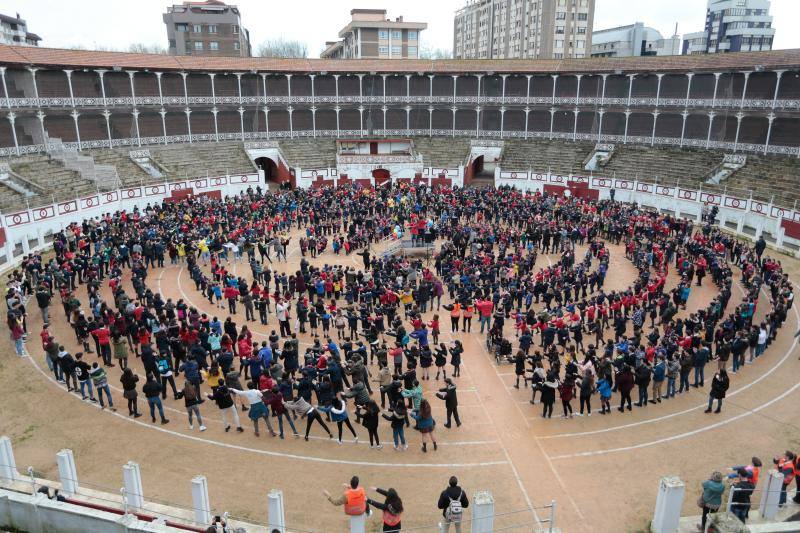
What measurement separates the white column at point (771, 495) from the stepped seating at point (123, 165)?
4222cm

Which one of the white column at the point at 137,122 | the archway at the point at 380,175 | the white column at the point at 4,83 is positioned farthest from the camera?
the archway at the point at 380,175

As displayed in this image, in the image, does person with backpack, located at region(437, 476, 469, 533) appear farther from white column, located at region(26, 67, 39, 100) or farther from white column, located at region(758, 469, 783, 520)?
white column, located at region(26, 67, 39, 100)

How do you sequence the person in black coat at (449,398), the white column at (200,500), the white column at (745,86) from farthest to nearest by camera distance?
the white column at (745,86), the person in black coat at (449,398), the white column at (200,500)

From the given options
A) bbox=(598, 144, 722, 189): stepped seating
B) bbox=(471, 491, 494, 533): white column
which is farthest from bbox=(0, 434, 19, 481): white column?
bbox=(598, 144, 722, 189): stepped seating

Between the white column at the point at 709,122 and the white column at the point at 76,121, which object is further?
the white column at the point at 709,122

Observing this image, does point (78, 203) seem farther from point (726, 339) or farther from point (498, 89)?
point (498, 89)

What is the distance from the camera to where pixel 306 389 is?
14.3m

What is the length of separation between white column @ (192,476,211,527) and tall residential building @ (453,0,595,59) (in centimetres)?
8777

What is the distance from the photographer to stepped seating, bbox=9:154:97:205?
121 feet

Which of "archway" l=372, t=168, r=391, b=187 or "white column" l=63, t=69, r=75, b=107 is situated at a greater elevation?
"white column" l=63, t=69, r=75, b=107

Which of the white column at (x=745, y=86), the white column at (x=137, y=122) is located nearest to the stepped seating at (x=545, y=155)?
the white column at (x=745, y=86)

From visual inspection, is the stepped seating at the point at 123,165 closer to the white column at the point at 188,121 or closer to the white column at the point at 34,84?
the white column at the point at 34,84

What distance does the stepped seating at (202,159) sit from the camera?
155 feet

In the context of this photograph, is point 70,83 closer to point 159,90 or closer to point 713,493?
point 159,90
